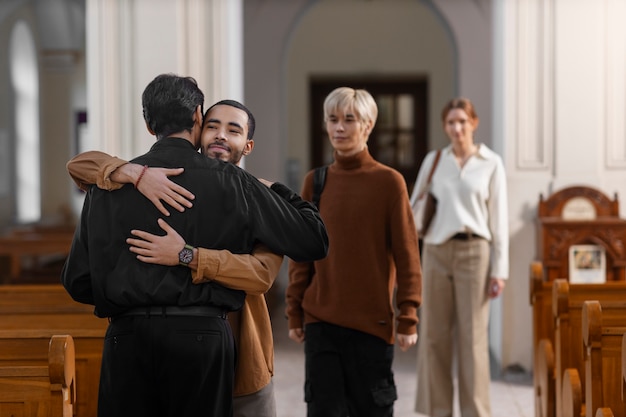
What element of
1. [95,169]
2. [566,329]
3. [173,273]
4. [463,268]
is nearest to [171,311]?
[173,273]

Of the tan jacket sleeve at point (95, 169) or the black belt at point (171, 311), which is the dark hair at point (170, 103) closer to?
the tan jacket sleeve at point (95, 169)

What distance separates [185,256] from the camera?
2578mm

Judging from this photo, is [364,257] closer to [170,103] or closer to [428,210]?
[170,103]

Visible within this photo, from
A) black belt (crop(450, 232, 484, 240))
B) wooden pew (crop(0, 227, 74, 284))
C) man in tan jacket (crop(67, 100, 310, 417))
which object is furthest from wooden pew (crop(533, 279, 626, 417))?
wooden pew (crop(0, 227, 74, 284))

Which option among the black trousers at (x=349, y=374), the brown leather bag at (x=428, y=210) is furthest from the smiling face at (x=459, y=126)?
the black trousers at (x=349, y=374)

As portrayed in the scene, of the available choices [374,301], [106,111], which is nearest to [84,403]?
[374,301]

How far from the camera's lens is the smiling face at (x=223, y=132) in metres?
2.88

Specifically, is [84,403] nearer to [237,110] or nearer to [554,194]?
[237,110]

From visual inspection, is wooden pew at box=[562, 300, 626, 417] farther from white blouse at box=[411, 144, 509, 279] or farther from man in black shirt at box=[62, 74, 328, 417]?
white blouse at box=[411, 144, 509, 279]

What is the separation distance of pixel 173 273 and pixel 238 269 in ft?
0.59

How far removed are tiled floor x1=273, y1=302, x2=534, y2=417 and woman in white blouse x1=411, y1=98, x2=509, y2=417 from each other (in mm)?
647

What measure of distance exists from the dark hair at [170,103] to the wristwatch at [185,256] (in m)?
0.36

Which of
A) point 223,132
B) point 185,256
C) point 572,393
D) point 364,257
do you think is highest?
point 223,132

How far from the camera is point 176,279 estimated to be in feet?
8.53
